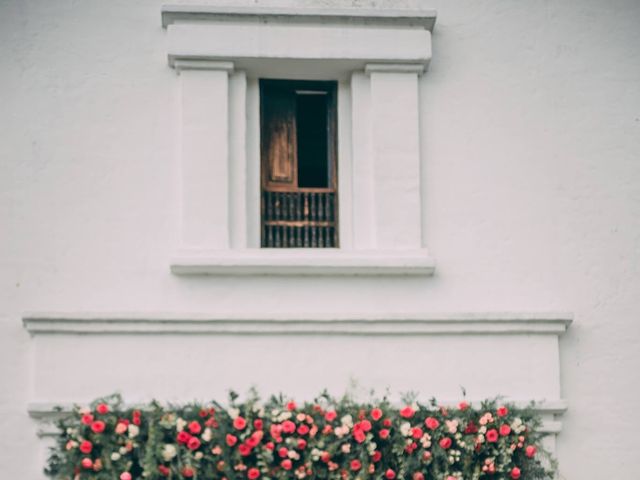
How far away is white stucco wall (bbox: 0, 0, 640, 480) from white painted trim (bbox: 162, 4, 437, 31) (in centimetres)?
20

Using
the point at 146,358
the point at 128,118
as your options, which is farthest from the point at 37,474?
the point at 128,118

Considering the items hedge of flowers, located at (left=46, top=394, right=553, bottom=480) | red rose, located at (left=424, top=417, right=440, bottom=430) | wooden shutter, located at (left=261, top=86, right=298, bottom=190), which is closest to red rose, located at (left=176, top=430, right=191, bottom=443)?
hedge of flowers, located at (left=46, top=394, right=553, bottom=480)

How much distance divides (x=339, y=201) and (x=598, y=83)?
88.0 inches

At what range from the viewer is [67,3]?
32.4 ft

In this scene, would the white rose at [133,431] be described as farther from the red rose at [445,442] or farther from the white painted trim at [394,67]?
the white painted trim at [394,67]

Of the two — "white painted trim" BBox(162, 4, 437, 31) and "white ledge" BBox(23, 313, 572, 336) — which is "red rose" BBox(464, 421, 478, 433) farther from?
"white painted trim" BBox(162, 4, 437, 31)

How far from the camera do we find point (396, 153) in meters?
9.79

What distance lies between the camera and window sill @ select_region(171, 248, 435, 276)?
30.9ft

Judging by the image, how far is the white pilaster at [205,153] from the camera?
9.57 meters

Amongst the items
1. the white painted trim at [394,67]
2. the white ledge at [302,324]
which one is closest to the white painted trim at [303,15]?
the white painted trim at [394,67]

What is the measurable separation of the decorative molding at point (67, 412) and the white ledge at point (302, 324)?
1.70 feet

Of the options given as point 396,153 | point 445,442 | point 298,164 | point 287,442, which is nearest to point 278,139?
point 298,164

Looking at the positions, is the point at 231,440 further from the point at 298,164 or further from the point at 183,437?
the point at 298,164

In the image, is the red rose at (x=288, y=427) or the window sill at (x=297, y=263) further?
the window sill at (x=297, y=263)
